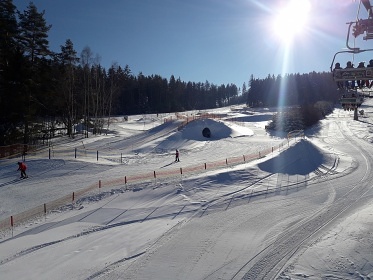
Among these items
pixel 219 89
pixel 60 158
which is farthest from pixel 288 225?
pixel 219 89

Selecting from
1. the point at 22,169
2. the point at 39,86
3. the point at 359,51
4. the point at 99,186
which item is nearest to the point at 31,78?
the point at 39,86

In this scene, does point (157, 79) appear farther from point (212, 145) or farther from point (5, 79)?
point (5, 79)

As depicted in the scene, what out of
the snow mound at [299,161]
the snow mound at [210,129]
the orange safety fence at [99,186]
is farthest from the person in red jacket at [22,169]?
the snow mound at [210,129]

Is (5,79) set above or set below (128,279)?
above

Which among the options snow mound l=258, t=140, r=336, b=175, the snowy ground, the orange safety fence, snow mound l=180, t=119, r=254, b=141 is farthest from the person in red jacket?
snow mound l=180, t=119, r=254, b=141

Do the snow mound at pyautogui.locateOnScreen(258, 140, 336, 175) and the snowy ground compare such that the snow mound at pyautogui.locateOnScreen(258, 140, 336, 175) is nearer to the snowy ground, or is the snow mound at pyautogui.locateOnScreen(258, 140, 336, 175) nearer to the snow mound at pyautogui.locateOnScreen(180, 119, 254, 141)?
the snowy ground

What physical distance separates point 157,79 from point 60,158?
279 ft

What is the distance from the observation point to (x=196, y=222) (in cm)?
1530

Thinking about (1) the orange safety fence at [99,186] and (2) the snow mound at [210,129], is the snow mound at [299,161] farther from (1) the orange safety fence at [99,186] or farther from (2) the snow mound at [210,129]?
(2) the snow mound at [210,129]

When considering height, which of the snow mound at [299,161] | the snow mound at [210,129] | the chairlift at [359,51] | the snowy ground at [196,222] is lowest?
the snowy ground at [196,222]

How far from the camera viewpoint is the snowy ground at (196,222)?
10.9m

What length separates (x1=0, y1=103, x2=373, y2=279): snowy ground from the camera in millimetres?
10852

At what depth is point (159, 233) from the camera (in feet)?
45.6

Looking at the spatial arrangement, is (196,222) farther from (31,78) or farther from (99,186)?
(31,78)
